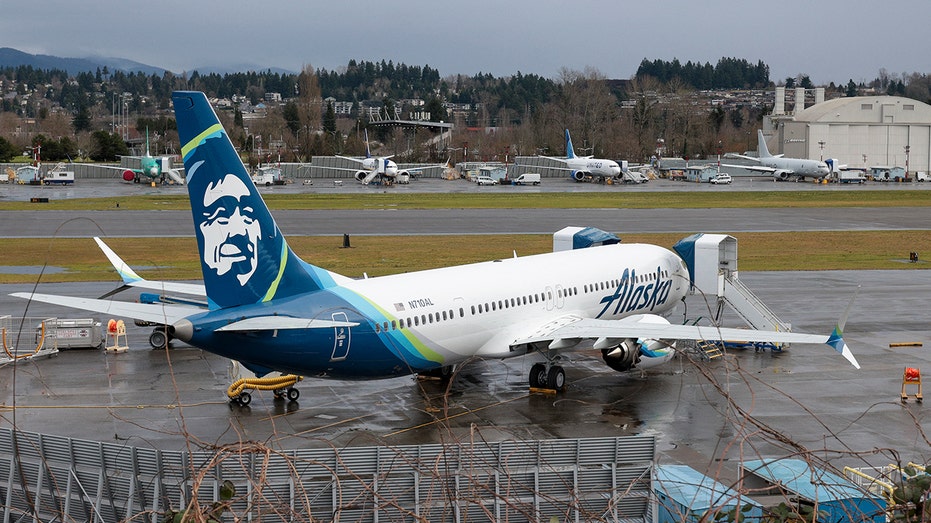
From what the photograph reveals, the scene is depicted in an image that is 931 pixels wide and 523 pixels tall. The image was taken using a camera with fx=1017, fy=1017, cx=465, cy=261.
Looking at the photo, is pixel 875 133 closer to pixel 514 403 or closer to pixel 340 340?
pixel 514 403

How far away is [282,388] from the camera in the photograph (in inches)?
1280

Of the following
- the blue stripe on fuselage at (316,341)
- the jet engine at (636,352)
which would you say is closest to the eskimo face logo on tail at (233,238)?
the blue stripe on fuselage at (316,341)

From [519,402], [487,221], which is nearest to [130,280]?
[519,402]

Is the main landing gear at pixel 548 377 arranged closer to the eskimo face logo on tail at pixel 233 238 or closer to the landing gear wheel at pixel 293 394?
the landing gear wheel at pixel 293 394

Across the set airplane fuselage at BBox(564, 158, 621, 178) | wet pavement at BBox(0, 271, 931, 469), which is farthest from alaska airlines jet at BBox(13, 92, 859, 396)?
airplane fuselage at BBox(564, 158, 621, 178)

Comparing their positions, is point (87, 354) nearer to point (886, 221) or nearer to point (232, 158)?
point (232, 158)

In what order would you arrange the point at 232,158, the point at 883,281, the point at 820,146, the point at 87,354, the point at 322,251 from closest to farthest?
the point at 232,158, the point at 87,354, the point at 883,281, the point at 322,251, the point at 820,146

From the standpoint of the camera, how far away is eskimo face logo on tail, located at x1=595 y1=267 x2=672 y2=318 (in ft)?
130

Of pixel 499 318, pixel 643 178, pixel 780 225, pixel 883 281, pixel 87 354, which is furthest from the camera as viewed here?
pixel 643 178

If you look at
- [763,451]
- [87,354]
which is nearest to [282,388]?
[87,354]

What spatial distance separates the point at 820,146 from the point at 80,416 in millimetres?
182381

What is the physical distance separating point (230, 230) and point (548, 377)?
40.7 feet

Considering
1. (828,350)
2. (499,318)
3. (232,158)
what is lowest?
(828,350)

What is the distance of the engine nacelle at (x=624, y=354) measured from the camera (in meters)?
34.0
